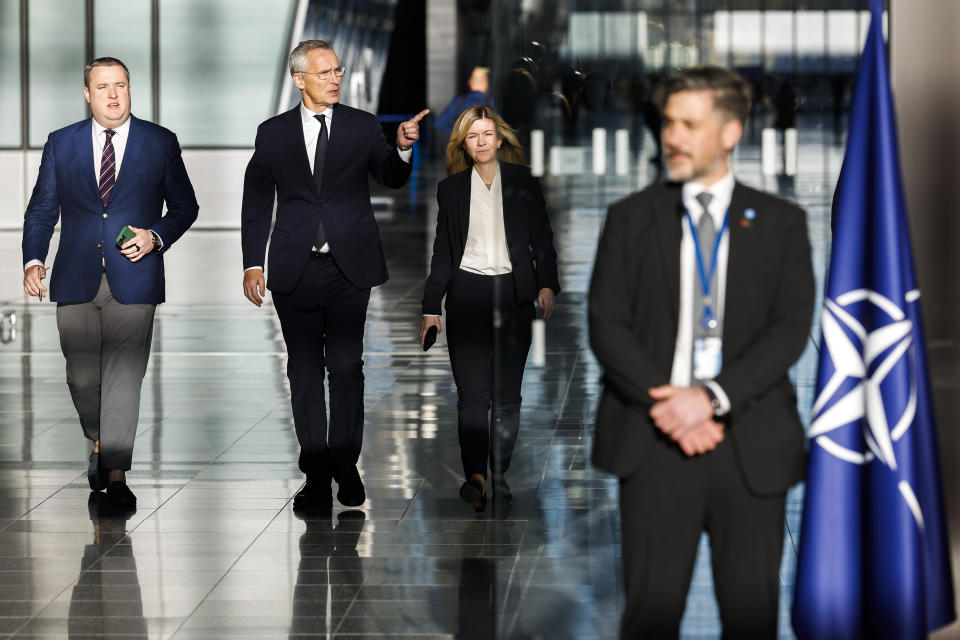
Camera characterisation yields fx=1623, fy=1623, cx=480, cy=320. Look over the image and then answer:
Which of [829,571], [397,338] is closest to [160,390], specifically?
[397,338]

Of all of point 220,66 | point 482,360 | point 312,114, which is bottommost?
point 482,360

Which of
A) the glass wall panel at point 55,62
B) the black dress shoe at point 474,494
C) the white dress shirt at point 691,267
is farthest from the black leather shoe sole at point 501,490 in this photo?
the glass wall panel at point 55,62

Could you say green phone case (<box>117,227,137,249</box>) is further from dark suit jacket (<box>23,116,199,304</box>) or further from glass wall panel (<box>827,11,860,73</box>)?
glass wall panel (<box>827,11,860,73</box>)

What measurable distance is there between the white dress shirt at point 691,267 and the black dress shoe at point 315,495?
349 cm

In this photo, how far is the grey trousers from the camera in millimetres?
6992

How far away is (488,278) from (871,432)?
115 inches

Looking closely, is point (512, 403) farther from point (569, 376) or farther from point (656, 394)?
point (656, 394)

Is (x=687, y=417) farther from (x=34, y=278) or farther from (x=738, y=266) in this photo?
(x=34, y=278)

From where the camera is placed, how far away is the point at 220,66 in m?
25.6

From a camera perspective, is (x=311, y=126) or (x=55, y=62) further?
(x=55, y=62)

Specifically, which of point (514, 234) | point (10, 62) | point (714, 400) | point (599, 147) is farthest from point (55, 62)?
point (714, 400)

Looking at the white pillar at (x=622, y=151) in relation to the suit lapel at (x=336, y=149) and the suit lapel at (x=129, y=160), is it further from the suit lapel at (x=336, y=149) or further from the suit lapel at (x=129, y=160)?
the suit lapel at (x=129, y=160)

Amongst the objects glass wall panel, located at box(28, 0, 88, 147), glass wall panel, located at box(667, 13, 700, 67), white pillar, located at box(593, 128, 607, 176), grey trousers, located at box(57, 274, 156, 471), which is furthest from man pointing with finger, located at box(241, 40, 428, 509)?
glass wall panel, located at box(28, 0, 88, 147)

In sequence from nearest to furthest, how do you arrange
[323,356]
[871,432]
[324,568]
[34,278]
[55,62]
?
[871,432], [324,568], [34,278], [323,356], [55,62]
